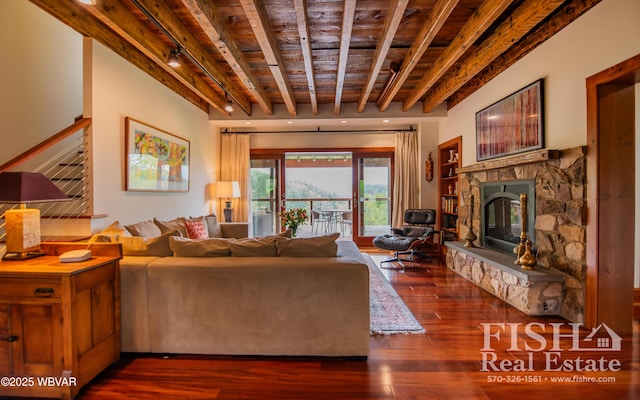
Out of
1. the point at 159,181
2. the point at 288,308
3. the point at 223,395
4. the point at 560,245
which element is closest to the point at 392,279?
the point at 560,245

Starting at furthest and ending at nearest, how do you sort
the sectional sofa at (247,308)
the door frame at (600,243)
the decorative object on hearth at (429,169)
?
the decorative object on hearth at (429,169)
the door frame at (600,243)
the sectional sofa at (247,308)

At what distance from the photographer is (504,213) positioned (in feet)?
Answer: 12.4

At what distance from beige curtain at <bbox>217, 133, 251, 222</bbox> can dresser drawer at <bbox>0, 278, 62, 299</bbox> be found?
14.0 ft

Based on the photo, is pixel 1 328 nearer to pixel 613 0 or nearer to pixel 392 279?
pixel 392 279

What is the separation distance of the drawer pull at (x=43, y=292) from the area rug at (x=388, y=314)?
2.25 meters

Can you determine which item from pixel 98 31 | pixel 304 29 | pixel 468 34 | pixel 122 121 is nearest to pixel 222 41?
pixel 304 29

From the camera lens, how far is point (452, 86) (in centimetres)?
411

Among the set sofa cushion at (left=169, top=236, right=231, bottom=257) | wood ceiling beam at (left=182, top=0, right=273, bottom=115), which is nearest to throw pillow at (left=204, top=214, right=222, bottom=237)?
wood ceiling beam at (left=182, top=0, right=273, bottom=115)

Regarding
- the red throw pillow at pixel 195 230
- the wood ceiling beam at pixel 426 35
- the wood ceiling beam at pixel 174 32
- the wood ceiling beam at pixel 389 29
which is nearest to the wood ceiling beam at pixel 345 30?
the wood ceiling beam at pixel 389 29

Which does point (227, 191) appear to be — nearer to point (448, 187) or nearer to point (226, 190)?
point (226, 190)

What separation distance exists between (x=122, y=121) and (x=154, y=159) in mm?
640

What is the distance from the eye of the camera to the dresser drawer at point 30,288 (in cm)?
170

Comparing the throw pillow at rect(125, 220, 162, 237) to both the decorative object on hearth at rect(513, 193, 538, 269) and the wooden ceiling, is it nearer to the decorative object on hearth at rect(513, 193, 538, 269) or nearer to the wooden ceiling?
the wooden ceiling

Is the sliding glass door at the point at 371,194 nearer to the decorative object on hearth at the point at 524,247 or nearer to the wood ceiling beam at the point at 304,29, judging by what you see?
the wood ceiling beam at the point at 304,29
